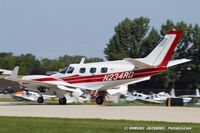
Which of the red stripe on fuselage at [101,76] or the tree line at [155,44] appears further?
the tree line at [155,44]

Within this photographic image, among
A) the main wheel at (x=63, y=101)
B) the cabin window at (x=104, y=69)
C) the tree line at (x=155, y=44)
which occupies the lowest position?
the main wheel at (x=63, y=101)

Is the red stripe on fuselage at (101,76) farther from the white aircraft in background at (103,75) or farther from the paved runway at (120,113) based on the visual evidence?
the paved runway at (120,113)

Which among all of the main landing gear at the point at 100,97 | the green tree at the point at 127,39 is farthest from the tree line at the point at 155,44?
the main landing gear at the point at 100,97

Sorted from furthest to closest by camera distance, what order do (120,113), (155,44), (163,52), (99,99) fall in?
(155,44) < (99,99) < (163,52) < (120,113)

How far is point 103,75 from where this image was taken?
41.4 m

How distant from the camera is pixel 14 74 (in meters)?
41.6

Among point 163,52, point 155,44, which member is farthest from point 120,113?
point 155,44

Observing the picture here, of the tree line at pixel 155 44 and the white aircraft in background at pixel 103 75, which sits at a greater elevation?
the tree line at pixel 155 44

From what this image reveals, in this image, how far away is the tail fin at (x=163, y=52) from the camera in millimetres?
40406

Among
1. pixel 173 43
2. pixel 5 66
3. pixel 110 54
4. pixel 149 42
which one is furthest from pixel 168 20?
pixel 5 66

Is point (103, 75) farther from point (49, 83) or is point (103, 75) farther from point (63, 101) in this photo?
point (49, 83)

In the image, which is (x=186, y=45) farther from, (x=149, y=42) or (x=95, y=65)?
(x=95, y=65)

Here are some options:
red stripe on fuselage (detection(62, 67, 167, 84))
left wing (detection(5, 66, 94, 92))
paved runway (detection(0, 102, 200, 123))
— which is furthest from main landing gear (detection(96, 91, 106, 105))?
paved runway (detection(0, 102, 200, 123))

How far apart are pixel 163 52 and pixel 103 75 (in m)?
4.74
